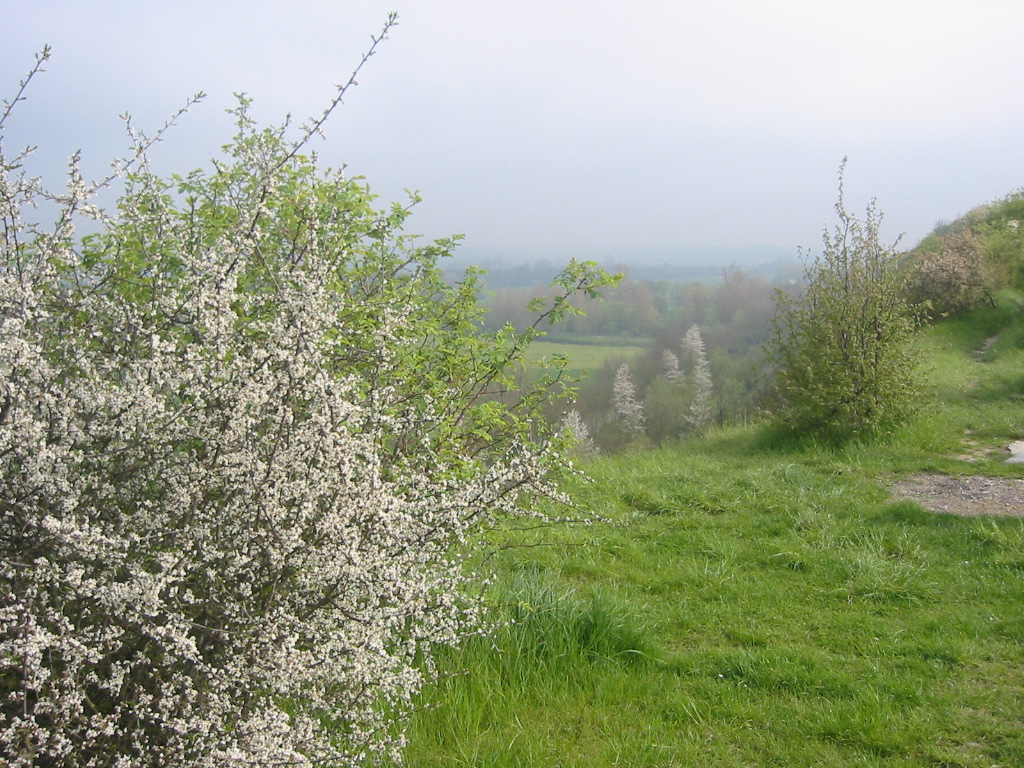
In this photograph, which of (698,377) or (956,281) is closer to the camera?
(956,281)

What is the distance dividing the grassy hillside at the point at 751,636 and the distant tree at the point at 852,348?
1.32 meters

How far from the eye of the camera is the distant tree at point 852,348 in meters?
10.0

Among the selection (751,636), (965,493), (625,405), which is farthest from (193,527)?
(625,405)

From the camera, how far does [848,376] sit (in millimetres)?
9969

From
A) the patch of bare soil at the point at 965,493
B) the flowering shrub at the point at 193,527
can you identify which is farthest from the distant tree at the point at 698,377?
the flowering shrub at the point at 193,527

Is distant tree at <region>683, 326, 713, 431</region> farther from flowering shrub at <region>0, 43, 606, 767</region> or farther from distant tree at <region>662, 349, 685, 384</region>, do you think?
flowering shrub at <region>0, 43, 606, 767</region>

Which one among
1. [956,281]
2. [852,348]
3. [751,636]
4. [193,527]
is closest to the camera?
[193,527]

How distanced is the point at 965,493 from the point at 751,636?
4.08 metres

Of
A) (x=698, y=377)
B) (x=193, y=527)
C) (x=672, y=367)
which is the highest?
(x=193, y=527)

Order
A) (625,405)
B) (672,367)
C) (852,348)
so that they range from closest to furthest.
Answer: (852,348)
(625,405)
(672,367)

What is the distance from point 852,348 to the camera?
10.2 m

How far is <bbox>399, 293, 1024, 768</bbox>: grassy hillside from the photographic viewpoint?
405cm

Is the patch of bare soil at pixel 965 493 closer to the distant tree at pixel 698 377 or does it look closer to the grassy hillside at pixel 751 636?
the grassy hillside at pixel 751 636

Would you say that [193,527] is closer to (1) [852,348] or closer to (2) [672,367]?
(1) [852,348]
